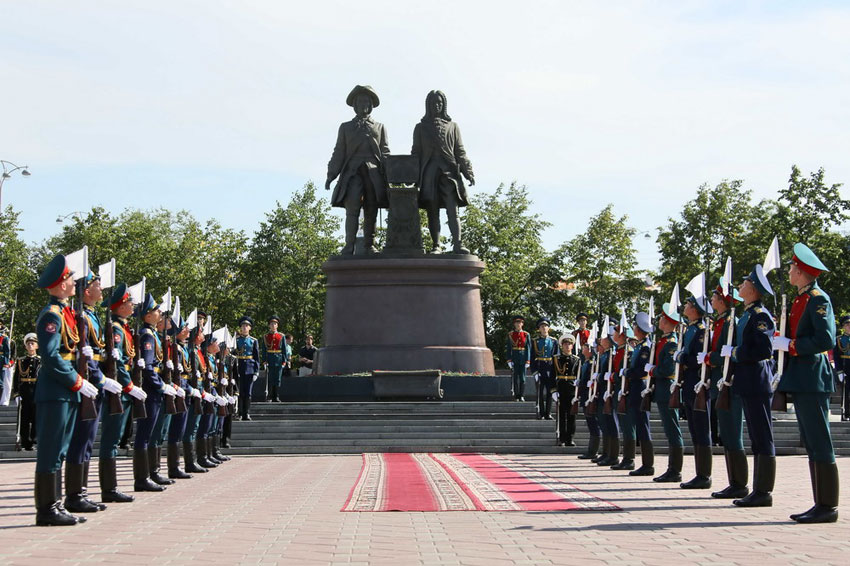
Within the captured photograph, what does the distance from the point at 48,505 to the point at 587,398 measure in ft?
38.3

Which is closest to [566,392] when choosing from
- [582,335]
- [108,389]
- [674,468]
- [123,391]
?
[582,335]

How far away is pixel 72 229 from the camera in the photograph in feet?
205

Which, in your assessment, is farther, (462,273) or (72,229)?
(72,229)

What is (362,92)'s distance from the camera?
29297 millimetres

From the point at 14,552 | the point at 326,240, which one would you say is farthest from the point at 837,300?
the point at 14,552

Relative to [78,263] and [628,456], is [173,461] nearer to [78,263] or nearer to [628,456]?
[78,263]

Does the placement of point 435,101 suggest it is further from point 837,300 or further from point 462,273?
point 837,300

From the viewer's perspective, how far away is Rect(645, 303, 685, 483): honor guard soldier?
14305 millimetres

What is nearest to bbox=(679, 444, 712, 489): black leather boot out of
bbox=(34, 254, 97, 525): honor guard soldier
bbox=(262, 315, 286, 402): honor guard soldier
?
bbox=(34, 254, 97, 525): honor guard soldier

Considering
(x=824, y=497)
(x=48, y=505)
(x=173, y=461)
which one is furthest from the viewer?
(x=173, y=461)

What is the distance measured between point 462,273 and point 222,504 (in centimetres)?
1737

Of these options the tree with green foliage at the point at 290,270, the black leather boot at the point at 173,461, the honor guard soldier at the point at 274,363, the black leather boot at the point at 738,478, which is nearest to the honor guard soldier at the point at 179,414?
the black leather boot at the point at 173,461

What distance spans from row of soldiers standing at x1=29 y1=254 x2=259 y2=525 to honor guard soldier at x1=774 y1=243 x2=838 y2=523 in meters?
6.00

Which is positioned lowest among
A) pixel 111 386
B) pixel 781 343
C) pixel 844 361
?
pixel 111 386
